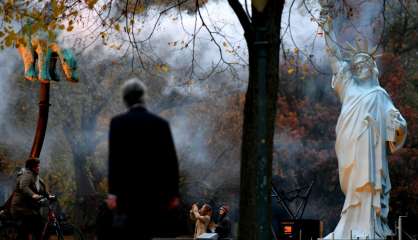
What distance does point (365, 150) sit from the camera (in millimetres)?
16109

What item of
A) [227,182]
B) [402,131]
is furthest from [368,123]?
[227,182]

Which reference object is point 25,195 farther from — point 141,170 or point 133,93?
point 141,170

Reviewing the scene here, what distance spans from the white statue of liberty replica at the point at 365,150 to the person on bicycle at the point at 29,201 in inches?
183

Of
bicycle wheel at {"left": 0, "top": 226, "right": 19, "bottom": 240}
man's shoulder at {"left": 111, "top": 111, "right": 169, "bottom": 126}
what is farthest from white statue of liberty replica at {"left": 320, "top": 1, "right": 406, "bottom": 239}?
man's shoulder at {"left": 111, "top": 111, "right": 169, "bottom": 126}

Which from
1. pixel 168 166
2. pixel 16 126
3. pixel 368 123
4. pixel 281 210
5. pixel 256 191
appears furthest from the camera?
pixel 16 126

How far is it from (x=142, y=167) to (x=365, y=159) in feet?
27.3

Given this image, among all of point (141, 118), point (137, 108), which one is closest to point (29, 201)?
point (137, 108)

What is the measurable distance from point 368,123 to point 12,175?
15.0 meters

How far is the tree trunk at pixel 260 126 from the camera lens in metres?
10.9

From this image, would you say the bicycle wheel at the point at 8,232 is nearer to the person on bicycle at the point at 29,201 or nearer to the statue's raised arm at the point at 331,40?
the person on bicycle at the point at 29,201

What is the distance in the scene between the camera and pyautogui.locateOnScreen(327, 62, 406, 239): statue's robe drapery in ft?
52.9

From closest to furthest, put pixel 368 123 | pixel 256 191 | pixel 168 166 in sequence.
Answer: pixel 168 166 → pixel 256 191 → pixel 368 123

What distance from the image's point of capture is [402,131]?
16266 mm

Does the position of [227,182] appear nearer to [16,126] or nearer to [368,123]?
[16,126]
